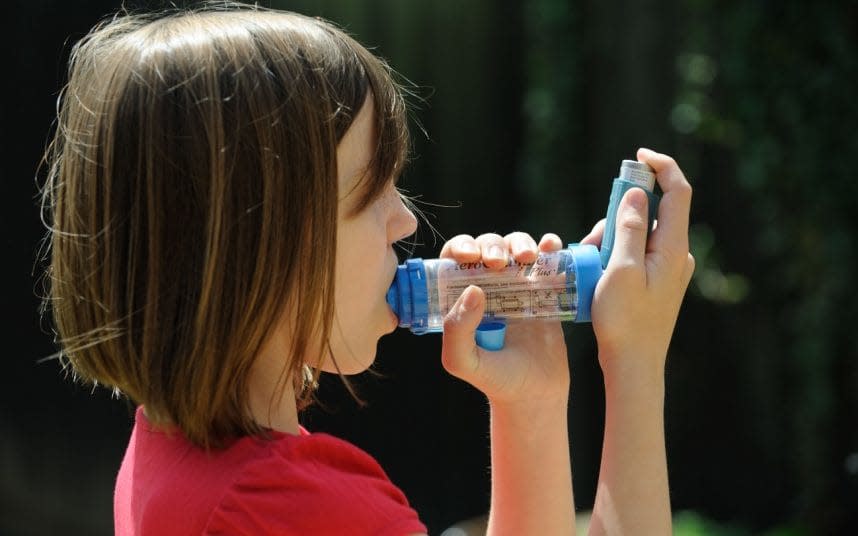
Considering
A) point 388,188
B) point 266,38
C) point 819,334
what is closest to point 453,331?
point 388,188

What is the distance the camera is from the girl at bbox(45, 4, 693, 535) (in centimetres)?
137

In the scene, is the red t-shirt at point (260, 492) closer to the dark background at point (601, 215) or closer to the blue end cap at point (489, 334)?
the blue end cap at point (489, 334)

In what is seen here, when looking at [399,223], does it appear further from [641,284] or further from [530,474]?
[530,474]

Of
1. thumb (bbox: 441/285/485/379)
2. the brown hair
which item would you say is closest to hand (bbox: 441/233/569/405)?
thumb (bbox: 441/285/485/379)

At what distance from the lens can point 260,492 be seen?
53.1 inches

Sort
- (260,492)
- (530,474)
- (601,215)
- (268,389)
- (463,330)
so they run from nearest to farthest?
(260,492) < (268,389) < (463,330) < (530,474) < (601,215)

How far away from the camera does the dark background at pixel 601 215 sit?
3.95 metres

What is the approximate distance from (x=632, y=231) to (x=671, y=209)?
0.29 feet

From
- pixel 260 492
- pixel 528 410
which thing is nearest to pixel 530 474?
pixel 528 410

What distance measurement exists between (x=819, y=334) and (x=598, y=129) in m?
1.21

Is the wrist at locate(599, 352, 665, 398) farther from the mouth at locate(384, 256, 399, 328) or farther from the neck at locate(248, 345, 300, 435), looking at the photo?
the neck at locate(248, 345, 300, 435)

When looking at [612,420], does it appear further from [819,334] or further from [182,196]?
[819,334]

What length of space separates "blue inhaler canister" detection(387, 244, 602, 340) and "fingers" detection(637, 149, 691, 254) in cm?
11

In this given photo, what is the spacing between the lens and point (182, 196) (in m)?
1.38
